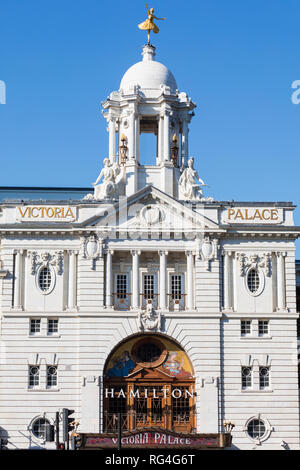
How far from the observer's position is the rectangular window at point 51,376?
72.2 meters

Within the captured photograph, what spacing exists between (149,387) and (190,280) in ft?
29.8

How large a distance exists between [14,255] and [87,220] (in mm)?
6536

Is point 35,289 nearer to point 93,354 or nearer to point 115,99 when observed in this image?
point 93,354

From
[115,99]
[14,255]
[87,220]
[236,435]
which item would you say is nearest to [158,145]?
[115,99]

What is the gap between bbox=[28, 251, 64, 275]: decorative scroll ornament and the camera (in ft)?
242

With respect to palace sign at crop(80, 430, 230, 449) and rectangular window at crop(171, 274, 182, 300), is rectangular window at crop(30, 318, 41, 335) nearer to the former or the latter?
palace sign at crop(80, 430, 230, 449)

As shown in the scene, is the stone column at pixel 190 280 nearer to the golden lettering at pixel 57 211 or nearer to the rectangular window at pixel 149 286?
the rectangular window at pixel 149 286

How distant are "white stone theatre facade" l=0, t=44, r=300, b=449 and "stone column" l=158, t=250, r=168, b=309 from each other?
101 mm

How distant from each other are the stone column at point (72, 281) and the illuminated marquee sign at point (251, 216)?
12676 mm

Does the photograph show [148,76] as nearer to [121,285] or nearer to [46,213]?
[46,213]

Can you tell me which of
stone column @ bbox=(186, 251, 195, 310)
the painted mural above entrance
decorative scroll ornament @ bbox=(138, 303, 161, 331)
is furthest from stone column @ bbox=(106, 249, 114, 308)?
stone column @ bbox=(186, 251, 195, 310)

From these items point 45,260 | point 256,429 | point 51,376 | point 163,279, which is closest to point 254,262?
point 163,279

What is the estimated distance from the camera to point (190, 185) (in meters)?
77.9

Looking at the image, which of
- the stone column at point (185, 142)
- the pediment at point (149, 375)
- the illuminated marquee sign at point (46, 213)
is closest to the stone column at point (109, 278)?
the illuminated marquee sign at point (46, 213)
